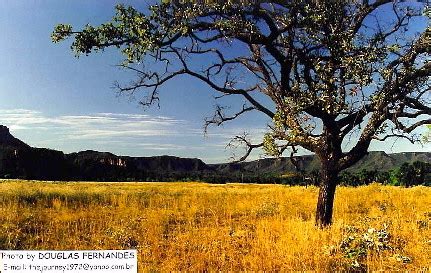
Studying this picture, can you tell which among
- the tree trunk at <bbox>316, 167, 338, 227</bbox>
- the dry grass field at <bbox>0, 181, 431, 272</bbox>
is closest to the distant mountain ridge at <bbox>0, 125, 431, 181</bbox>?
the dry grass field at <bbox>0, 181, 431, 272</bbox>

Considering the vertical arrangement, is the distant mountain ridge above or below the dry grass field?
above

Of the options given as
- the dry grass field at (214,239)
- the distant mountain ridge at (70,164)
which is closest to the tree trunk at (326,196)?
the dry grass field at (214,239)

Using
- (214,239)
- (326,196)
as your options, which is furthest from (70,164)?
(326,196)

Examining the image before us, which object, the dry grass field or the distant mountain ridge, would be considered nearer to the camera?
the distant mountain ridge

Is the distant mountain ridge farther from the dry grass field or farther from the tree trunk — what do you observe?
the tree trunk

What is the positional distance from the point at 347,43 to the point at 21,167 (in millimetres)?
5385

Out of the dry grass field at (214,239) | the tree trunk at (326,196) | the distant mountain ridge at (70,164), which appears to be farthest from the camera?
the tree trunk at (326,196)

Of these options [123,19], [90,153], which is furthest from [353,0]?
[90,153]

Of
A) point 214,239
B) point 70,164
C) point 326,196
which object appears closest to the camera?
point 70,164

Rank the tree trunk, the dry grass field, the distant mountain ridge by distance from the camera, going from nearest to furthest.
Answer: the distant mountain ridge
the dry grass field
the tree trunk

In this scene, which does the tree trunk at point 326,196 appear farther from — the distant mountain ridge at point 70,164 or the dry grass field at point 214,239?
the distant mountain ridge at point 70,164

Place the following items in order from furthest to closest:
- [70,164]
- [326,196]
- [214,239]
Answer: [326,196]
[214,239]
[70,164]

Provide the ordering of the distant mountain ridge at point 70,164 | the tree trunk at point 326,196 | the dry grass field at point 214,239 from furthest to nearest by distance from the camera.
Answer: the tree trunk at point 326,196, the dry grass field at point 214,239, the distant mountain ridge at point 70,164

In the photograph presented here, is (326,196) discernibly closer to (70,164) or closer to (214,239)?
(214,239)
